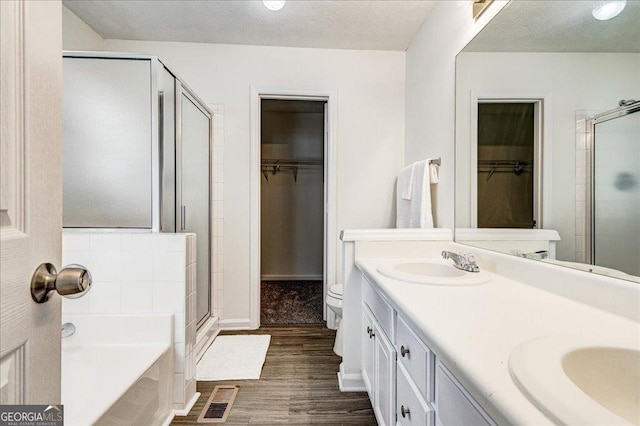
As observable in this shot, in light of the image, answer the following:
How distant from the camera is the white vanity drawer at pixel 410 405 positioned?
2.52ft

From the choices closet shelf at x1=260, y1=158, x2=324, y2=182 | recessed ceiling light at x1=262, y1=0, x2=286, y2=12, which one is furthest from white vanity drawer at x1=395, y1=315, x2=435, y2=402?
closet shelf at x1=260, y1=158, x2=324, y2=182

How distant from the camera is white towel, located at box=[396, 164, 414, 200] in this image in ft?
6.95

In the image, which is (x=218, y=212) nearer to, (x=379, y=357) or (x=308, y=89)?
(x=308, y=89)

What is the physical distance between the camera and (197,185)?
2098 millimetres

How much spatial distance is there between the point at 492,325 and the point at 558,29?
40.6 inches

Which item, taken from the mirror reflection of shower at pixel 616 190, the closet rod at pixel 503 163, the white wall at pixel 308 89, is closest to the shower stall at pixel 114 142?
the white wall at pixel 308 89

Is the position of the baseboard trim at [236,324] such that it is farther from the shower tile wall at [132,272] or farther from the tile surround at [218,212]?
the shower tile wall at [132,272]

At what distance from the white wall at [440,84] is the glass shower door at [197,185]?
1623 millimetres

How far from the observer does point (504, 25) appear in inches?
49.1

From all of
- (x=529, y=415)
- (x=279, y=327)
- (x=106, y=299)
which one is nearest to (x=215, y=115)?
(x=106, y=299)

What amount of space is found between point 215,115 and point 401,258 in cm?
189

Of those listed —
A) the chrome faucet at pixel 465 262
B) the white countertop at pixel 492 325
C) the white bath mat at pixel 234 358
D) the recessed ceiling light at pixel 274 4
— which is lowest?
the white bath mat at pixel 234 358

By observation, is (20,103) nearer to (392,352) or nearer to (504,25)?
(392,352)

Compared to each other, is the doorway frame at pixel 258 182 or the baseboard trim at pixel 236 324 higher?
the doorway frame at pixel 258 182
